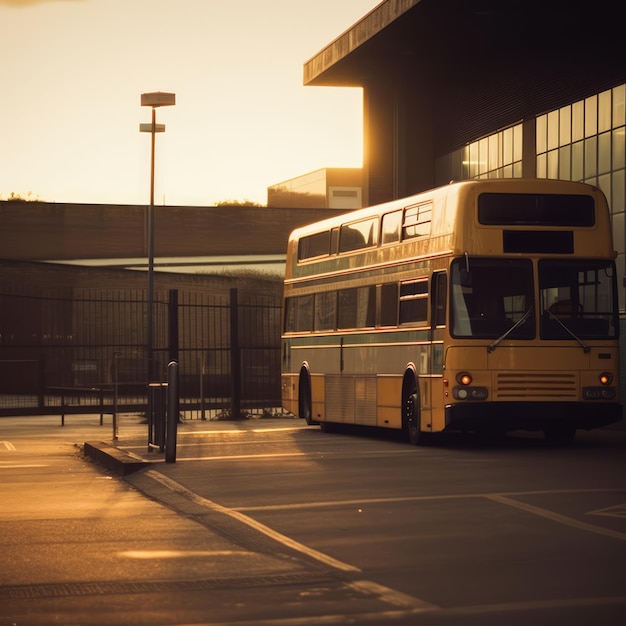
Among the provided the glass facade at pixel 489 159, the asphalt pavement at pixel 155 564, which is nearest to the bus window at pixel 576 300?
the asphalt pavement at pixel 155 564

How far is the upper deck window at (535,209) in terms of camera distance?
19.8m

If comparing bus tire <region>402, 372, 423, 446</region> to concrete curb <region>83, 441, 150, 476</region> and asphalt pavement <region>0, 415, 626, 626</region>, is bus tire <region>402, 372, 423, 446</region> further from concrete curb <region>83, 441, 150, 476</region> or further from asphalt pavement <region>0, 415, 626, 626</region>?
asphalt pavement <region>0, 415, 626, 626</region>

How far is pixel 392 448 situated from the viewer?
20.6 meters

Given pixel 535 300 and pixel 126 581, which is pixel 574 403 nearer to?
pixel 535 300

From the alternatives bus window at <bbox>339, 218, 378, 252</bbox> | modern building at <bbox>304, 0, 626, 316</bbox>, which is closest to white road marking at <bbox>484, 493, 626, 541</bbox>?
bus window at <bbox>339, 218, 378, 252</bbox>

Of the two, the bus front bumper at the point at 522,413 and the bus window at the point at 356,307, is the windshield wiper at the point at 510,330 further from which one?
the bus window at the point at 356,307

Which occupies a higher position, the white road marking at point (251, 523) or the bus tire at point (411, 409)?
the bus tire at point (411, 409)

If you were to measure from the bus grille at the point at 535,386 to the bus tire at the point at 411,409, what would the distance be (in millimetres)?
1585

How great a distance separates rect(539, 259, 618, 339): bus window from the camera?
1966cm

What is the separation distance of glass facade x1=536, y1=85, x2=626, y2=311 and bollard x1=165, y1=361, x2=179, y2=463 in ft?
41.5

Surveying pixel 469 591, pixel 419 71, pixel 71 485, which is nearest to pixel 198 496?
pixel 71 485

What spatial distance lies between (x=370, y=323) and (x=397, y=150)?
59.8 feet

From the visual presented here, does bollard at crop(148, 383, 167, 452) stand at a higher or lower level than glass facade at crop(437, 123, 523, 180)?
lower

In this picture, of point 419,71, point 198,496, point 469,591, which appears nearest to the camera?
point 469,591
